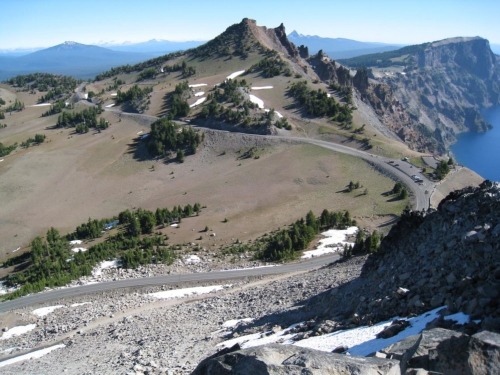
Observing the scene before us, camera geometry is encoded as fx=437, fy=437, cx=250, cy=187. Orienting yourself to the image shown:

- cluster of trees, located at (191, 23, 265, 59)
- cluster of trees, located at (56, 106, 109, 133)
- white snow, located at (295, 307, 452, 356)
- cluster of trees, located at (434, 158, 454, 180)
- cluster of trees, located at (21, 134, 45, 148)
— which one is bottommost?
cluster of trees, located at (434, 158, 454, 180)

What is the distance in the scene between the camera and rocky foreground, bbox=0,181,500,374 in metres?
11.5

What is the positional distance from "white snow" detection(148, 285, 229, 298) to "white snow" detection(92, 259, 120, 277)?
1061cm

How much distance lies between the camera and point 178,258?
5456cm

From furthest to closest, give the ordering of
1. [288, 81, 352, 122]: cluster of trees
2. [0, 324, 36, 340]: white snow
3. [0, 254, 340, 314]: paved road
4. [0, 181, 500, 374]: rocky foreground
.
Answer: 1. [288, 81, 352, 122]: cluster of trees
2. [0, 254, 340, 314]: paved road
3. [0, 324, 36, 340]: white snow
4. [0, 181, 500, 374]: rocky foreground

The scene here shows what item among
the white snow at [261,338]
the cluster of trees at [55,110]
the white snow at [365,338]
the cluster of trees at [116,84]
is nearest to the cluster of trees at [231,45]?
the cluster of trees at [116,84]

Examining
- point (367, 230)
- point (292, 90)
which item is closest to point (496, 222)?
point (367, 230)

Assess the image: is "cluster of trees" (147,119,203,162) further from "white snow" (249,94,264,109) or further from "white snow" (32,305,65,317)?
"white snow" (32,305,65,317)

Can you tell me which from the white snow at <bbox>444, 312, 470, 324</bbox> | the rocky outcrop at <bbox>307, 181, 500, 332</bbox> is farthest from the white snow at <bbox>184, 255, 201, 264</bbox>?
the white snow at <bbox>444, 312, 470, 324</bbox>

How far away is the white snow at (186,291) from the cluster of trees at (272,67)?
99.9m

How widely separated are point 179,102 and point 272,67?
1337 inches

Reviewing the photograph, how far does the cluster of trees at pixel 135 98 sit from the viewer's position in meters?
132

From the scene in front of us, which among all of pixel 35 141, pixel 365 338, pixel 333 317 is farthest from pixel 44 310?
pixel 35 141

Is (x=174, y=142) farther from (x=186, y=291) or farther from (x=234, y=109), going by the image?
(x=186, y=291)

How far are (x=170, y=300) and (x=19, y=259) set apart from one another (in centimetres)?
3092
